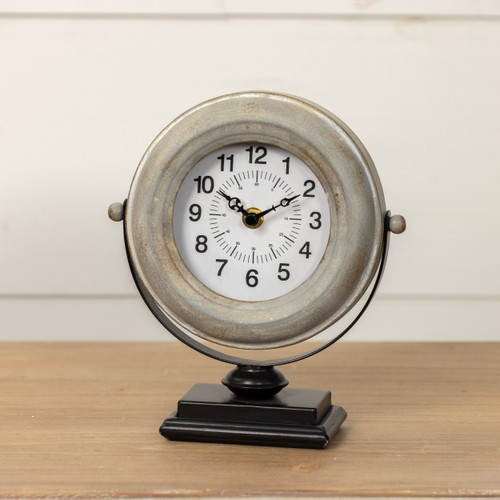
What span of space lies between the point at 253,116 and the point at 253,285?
0.73 feet

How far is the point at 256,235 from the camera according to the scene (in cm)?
116

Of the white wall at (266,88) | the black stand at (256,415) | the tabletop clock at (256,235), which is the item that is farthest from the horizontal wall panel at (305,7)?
the black stand at (256,415)

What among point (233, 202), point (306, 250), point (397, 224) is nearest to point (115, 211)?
point (233, 202)

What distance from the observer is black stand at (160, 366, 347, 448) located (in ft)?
3.71

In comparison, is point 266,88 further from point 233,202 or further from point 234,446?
point 234,446

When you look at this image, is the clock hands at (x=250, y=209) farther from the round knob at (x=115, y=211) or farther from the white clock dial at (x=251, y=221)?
the round knob at (x=115, y=211)

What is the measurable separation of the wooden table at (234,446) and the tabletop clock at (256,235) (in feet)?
0.19

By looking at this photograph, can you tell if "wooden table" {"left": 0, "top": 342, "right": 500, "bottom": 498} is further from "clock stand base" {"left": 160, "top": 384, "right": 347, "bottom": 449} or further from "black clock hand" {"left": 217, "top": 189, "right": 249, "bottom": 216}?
"black clock hand" {"left": 217, "top": 189, "right": 249, "bottom": 216}

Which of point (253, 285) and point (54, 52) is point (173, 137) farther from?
point (54, 52)

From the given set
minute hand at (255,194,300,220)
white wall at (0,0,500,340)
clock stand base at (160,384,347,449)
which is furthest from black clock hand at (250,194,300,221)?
white wall at (0,0,500,340)

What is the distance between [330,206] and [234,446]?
34 cm

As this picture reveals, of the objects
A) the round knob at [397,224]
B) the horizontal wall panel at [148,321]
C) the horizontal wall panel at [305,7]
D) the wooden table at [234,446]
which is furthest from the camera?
the horizontal wall panel at [148,321]

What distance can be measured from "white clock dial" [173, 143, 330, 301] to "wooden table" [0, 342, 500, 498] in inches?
8.9

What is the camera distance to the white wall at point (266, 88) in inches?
76.0
